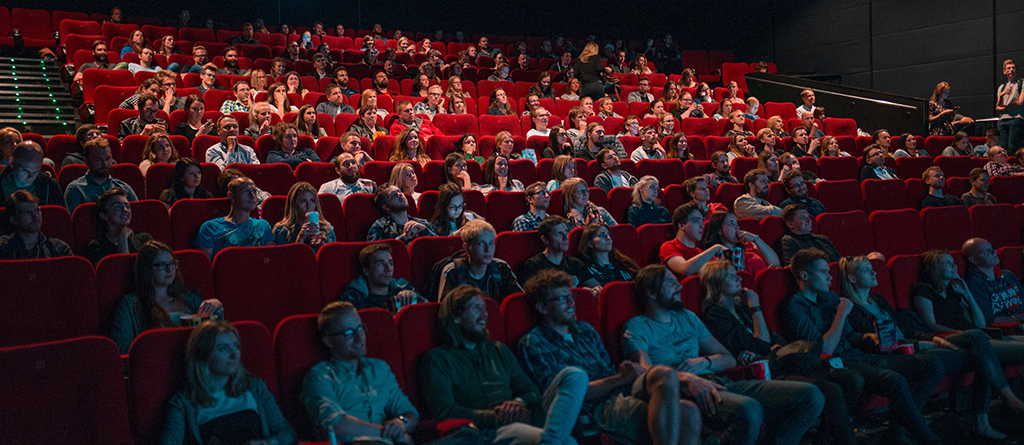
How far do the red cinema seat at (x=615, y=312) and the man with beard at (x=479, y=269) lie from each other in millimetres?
234

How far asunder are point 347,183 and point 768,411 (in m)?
1.39

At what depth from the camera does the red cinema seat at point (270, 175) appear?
2096mm

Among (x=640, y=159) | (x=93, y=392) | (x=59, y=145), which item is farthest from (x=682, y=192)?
(x=59, y=145)

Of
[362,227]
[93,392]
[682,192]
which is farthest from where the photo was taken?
[682,192]

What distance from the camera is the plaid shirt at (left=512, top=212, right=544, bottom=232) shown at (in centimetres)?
199

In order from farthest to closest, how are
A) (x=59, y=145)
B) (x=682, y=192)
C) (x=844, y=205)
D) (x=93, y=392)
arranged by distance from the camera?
(x=844, y=205) < (x=682, y=192) < (x=59, y=145) < (x=93, y=392)

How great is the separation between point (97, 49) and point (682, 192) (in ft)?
8.75

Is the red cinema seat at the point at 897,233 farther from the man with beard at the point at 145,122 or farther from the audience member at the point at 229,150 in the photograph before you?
the man with beard at the point at 145,122

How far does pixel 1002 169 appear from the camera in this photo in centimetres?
313

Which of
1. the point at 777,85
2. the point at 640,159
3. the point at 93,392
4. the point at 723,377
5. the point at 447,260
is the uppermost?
the point at 777,85

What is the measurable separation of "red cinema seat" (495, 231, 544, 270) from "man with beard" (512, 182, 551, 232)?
20 cm

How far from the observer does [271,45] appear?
4398 millimetres

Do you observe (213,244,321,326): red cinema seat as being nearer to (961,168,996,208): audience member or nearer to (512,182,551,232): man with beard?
(512,182,551,232): man with beard

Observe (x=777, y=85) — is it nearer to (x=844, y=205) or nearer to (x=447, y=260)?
(x=844, y=205)
